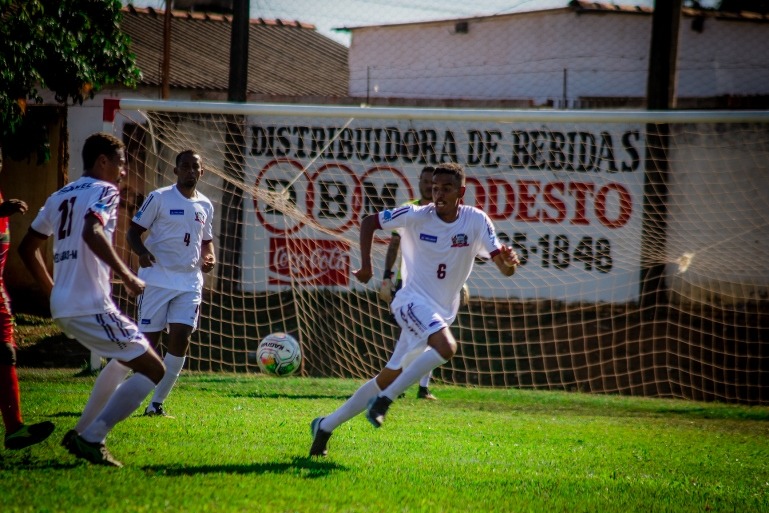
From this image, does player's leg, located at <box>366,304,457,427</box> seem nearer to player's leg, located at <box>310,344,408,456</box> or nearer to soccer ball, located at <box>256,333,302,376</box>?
player's leg, located at <box>310,344,408,456</box>

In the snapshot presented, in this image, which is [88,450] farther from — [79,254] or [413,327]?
[413,327]

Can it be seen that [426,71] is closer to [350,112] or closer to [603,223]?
[603,223]

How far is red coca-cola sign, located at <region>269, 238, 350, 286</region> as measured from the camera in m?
13.7

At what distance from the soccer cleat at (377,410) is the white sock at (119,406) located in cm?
132

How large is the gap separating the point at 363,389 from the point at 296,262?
7924 mm

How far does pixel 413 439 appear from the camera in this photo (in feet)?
23.6

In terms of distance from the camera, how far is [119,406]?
545 centimetres

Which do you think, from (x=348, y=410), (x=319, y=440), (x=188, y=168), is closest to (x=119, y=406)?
(x=319, y=440)

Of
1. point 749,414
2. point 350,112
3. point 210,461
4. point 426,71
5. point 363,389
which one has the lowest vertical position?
point 749,414

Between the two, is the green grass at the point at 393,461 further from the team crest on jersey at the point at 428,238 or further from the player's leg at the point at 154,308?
the team crest on jersey at the point at 428,238

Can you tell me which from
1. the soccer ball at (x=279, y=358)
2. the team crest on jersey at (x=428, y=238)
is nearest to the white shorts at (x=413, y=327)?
the team crest on jersey at (x=428, y=238)

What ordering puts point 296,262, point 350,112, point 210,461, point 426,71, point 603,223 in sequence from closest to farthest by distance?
point 210,461
point 350,112
point 296,262
point 603,223
point 426,71

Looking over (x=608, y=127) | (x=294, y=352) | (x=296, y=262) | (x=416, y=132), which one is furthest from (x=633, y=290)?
(x=294, y=352)

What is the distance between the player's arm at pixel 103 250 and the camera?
16.7ft
